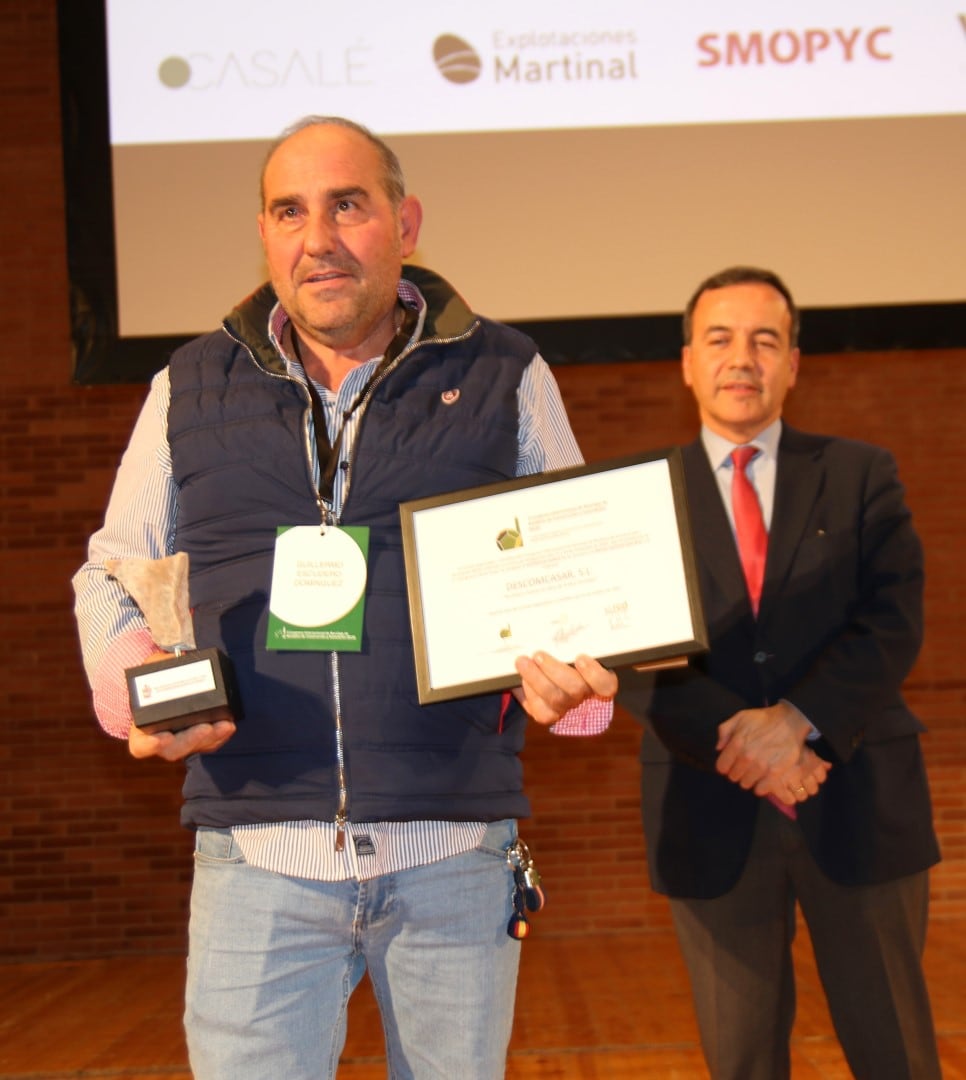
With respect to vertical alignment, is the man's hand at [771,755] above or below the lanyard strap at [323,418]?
below

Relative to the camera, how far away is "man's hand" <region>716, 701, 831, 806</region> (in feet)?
7.18

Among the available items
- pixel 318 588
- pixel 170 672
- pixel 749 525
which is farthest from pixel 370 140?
pixel 749 525

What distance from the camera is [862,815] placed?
218 centimetres

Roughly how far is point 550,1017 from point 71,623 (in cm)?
291

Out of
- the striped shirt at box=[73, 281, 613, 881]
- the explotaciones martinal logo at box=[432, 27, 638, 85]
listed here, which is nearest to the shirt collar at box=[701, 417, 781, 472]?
the striped shirt at box=[73, 281, 613, 881]

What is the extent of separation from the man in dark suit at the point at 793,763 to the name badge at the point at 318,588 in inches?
35.8

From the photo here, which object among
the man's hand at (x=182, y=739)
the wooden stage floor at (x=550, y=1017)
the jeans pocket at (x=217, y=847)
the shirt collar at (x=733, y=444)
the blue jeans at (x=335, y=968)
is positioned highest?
the shirt collar at (x=733, y=444)

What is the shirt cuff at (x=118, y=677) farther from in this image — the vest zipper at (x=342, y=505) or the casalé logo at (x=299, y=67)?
the casalé logo at (x=299, y=67)

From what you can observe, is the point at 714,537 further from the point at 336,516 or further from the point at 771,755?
the point at 336,516

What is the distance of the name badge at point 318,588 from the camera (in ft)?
5.11

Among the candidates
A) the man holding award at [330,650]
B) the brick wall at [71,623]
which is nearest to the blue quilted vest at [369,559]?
the man holding award at [330,650]

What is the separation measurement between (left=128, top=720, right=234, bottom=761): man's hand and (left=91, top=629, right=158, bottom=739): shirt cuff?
0.07m

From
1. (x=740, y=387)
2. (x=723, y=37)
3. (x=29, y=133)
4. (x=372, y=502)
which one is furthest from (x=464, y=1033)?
(x=29, y=133)

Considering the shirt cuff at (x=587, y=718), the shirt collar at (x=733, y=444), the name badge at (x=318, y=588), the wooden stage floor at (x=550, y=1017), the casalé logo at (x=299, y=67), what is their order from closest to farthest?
the name badge at (x=318, y=588) → the shirt cuff at (x=587, y=718) → the shirt collar at (x=733, y=444) → the wooden stage floor at (x=550, y=1017) → the casalé logo at (x=299, y=67)
